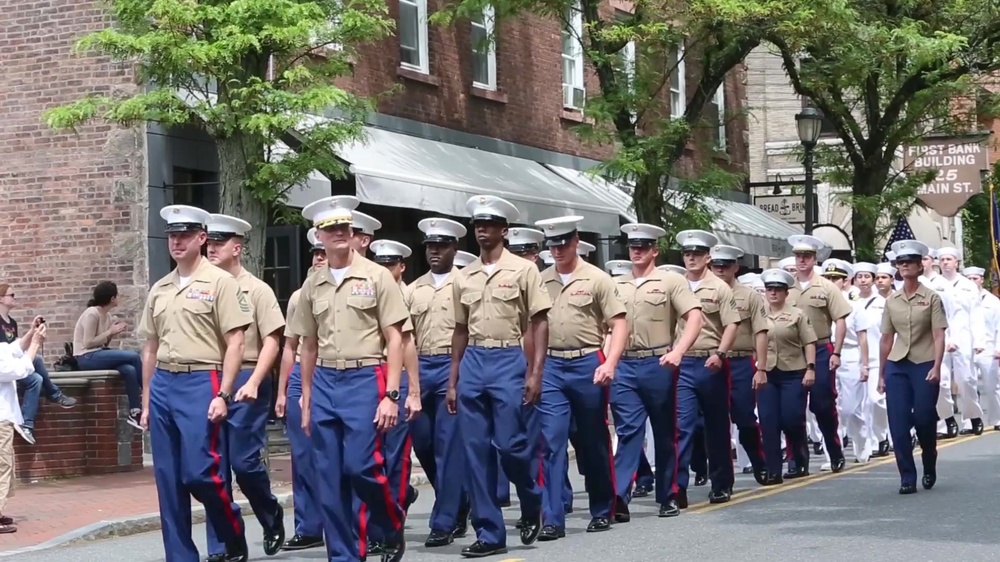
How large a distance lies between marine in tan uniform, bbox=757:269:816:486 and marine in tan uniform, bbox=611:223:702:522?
278 cm

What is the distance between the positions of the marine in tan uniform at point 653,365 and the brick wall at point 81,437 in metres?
6.01

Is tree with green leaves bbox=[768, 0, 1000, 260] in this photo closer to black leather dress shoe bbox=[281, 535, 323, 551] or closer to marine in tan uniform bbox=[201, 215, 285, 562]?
marine in tan uniform bbox=[201, 215, 285, 562]

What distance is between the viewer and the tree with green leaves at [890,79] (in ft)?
77.6

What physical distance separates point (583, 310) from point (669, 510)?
1.88m

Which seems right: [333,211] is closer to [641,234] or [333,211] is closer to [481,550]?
[481,550]

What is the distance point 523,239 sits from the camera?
12.6 metres

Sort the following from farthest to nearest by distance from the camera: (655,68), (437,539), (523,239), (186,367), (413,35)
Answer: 1. (413,35)
2. (655,68)
3. (523,239)
4. (437,539)
5. (186,367)

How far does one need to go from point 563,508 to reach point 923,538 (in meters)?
2.27

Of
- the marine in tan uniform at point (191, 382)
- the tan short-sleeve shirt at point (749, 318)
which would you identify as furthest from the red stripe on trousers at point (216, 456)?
the tan short-sleeve shirt at point (749, 318)

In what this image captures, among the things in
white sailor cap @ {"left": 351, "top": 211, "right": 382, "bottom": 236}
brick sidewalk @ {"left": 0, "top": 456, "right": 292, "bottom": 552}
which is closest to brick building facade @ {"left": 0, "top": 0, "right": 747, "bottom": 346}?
brick sidewalk @ {"left": 0, "top": 456, "right": 292, "bottom": 552}

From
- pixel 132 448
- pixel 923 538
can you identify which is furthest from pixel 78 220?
pixel 923 538

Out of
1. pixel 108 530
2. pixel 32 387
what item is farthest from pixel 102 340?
pixel 108 530

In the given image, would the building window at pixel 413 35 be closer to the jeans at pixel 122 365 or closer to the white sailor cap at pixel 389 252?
the jeans at pixel 122 365

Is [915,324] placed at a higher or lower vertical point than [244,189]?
lower
